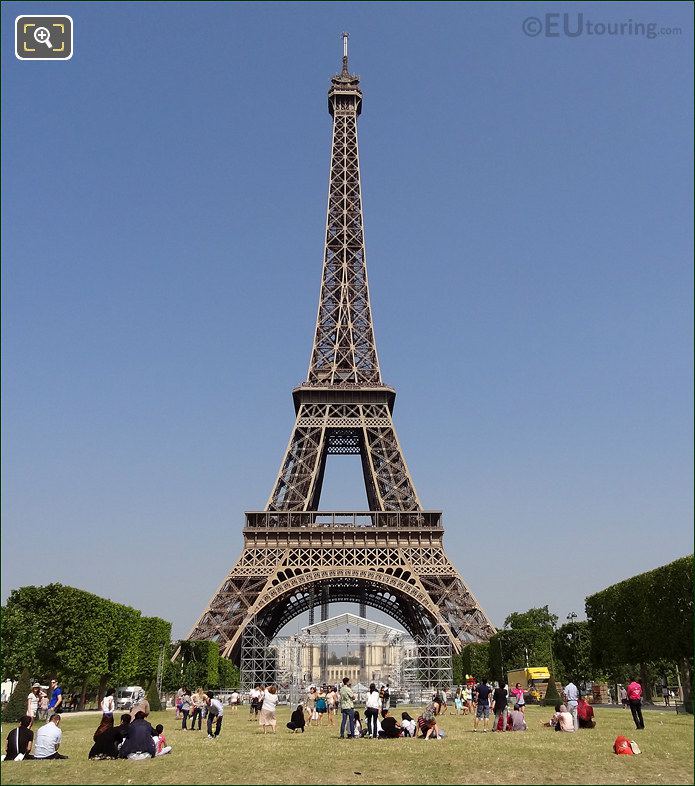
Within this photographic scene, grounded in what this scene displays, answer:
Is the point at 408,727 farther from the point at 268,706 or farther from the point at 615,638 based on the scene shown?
the point at 615,638

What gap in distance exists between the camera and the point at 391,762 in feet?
56.9

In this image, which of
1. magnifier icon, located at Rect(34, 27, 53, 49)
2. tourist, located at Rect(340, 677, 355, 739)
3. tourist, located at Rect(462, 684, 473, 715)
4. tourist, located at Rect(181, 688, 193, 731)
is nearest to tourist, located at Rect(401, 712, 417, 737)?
tourist, located at Rect(340, 677, 355, 739)

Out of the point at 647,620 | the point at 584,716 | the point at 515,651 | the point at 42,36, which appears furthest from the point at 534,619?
the point at 42,36

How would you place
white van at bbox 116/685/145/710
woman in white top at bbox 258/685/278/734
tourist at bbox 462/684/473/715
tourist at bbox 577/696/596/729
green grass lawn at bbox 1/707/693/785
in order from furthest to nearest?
1. white van at bbox 116/685/145/710
2. tourist at bbox 462/684/473/715
3. tourist at bbox 577/696/596/729
4. woman in white top at bbox 258/685/278/734
5. green grass lawn at bbox 1/707/693/785

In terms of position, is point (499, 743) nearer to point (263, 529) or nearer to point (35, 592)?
point (35, 592)

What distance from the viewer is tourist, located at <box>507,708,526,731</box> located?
1005 inches

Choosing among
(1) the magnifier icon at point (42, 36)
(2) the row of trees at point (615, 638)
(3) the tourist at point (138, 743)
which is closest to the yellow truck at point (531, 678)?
(2) the row of trees at point (615, 638)

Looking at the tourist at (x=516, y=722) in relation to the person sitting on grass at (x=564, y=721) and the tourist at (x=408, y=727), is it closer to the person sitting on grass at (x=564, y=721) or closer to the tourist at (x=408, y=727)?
the person sitting on grass at (x=564, y=721)

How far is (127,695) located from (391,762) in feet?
164

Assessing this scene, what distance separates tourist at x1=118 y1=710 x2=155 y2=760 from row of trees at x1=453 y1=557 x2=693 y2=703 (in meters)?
28.1

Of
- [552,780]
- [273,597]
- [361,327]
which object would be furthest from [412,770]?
[361,327]

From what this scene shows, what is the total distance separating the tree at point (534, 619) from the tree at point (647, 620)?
1848cm

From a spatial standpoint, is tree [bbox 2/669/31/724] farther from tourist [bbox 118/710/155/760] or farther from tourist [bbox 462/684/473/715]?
tourist [bbox 462/684/473/715]

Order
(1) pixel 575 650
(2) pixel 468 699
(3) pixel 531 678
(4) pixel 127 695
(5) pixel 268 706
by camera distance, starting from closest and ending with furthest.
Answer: (5) pixel 268 706, (2) pixel 468 699, (1) pixel 575 650, (3) pixel 531 678, (4) pixel 127 695
